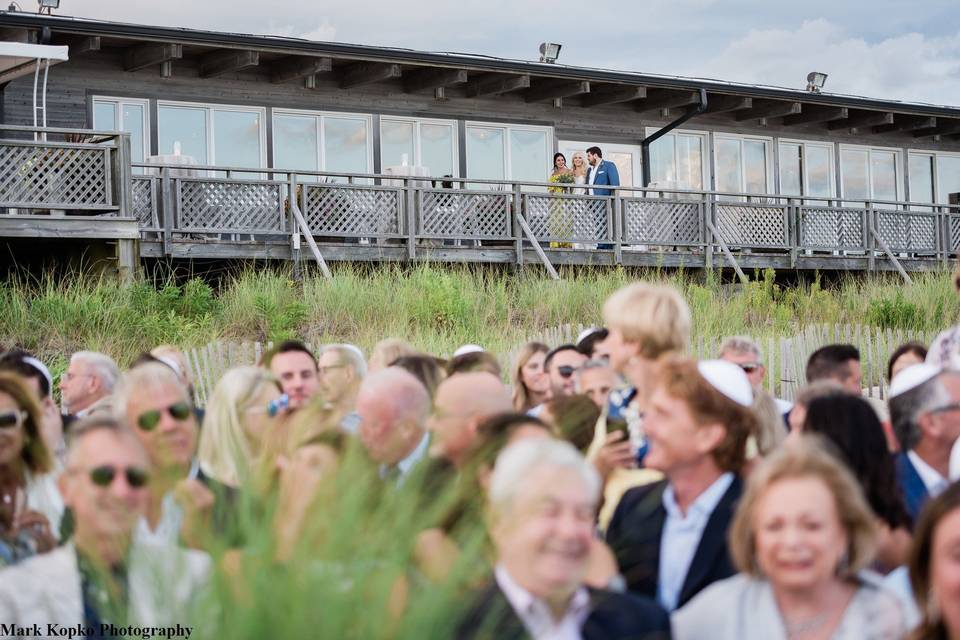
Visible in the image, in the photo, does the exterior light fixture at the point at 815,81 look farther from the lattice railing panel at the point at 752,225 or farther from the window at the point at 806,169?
the lattice railing panel at the point at 752,225

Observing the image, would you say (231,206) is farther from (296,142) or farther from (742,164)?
(742,164)

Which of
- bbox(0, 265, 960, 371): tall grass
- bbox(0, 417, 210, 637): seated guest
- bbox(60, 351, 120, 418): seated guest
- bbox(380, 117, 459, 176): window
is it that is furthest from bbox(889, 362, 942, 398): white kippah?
bbox(380, 117, 459, 176): window

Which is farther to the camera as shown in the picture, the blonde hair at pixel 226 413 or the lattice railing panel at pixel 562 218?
the lattice railing panel at pixel 562 218

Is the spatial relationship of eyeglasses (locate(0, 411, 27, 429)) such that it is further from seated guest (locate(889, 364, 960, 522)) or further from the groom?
the groom

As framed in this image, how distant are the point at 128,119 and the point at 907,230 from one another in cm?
1512

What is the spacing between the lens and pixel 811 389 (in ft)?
15.8

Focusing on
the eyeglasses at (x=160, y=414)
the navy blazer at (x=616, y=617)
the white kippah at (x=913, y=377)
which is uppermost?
the white kippah at (x=913, y=377)

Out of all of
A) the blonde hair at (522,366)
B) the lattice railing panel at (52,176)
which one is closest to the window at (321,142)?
the lattice railing panel at (52,176)

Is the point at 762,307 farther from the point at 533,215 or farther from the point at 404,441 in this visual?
the point at 404,441

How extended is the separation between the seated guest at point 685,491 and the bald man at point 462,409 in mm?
534

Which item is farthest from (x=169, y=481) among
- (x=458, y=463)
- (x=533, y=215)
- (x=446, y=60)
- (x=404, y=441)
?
(x=446, y=60)

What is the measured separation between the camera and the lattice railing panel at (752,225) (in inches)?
939

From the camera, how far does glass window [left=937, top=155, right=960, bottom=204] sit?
32.4 m

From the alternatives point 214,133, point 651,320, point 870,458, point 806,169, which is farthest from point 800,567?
point 806,169
